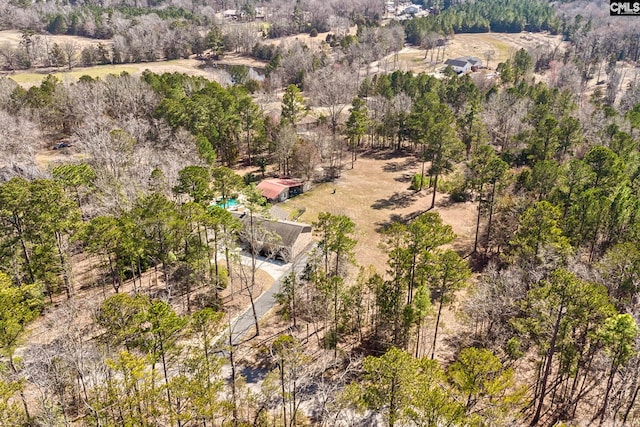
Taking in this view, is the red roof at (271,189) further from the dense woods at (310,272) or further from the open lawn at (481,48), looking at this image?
the open lawn at (481,48)

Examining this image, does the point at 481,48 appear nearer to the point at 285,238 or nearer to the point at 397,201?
the point at 397,201

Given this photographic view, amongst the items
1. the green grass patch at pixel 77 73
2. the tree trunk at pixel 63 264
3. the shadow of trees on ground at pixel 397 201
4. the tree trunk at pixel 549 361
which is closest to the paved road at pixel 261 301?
the tree trunk at pixel 63 264

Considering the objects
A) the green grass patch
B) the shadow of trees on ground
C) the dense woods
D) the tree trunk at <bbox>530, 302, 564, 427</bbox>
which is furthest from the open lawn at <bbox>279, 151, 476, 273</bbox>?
the green grass patch

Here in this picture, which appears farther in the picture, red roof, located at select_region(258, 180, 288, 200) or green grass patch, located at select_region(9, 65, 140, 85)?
green grass patch, located at select_region(9, 65, 140, 85)

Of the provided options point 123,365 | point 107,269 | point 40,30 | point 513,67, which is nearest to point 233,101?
point 107,269

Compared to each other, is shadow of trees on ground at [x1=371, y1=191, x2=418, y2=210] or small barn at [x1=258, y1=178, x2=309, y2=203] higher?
small barn at [x1=258, y1=178, x2=309, y2=203]

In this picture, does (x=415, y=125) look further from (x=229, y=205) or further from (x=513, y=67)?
(x=513, y=67)

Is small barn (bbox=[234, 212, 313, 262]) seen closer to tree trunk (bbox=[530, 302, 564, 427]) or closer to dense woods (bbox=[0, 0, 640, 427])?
dense woods (bbox=[0, 0, 640, 427])
